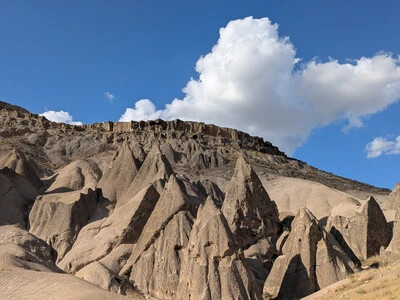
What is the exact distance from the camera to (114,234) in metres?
37.6

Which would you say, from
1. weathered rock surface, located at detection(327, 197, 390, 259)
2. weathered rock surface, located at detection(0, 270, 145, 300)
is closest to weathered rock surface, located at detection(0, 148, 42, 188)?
weathered rock surface, located at detection(327, 197, 390, 259)

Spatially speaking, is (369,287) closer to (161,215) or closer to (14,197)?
(161,215)

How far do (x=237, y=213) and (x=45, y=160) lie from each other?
5318 cm

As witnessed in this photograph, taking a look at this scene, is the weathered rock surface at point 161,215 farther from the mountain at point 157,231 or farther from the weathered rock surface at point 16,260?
the weathered rock surface at point 16,260

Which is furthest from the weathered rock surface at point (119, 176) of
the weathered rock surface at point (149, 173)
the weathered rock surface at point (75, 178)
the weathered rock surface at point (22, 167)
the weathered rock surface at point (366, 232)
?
the weathered rock surface at point (366, 232)

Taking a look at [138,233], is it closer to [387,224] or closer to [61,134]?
[387,224]

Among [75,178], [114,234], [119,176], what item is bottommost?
[114,234]

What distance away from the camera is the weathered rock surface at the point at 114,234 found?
36.8 metres

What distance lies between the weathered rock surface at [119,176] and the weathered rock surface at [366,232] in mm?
19413

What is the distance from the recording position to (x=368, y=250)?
36.9 metres

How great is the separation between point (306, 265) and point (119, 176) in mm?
25558

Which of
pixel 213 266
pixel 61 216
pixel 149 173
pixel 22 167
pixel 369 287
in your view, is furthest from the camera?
pixel 22 167

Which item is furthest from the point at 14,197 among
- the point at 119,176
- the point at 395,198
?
the point at 395,198

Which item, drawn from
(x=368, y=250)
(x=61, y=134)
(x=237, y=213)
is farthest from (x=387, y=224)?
(x=61, y=134)
